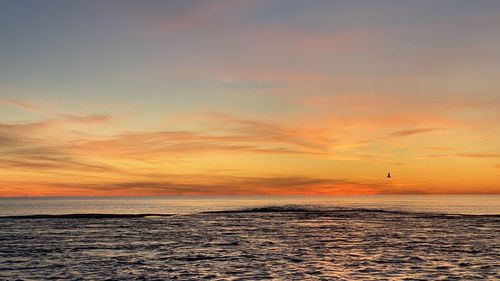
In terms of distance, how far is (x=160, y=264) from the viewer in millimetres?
39562

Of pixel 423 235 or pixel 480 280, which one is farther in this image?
pixel 423 235

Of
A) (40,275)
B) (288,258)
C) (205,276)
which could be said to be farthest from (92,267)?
(288,258)

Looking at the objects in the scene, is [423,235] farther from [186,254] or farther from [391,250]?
[186,254]

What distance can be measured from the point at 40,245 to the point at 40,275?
20.0m

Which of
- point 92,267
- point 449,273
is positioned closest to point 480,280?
point 449,273

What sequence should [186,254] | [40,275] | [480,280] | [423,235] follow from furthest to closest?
[423,235]
[186,254]
[40,275]
[480,280]

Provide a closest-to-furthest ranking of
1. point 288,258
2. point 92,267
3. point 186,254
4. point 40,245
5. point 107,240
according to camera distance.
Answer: point 92,267, point 288,258, point 186,254, point 40,245, point 107,240

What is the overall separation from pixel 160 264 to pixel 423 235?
40.0 meters

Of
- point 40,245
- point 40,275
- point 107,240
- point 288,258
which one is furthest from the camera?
point 107,240

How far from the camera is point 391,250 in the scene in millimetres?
48125

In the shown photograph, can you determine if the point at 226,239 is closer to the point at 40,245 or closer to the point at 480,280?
the point at 40,245

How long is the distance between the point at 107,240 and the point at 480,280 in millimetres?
42174

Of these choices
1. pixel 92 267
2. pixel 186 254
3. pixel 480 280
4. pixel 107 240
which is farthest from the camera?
pixel 107 240

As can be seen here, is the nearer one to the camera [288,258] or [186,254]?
[288,258]
